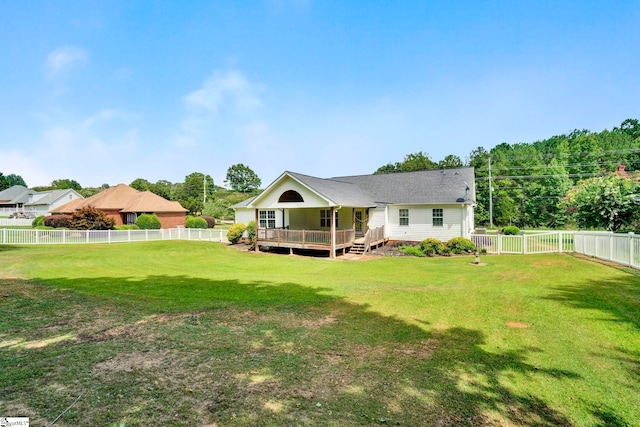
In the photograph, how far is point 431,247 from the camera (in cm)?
1872

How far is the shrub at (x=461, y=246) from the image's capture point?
1844 centimetres

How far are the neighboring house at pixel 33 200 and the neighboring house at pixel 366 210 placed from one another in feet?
135

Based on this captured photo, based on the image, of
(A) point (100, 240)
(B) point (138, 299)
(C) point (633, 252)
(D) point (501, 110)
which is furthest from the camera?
(D) point (501, 110)

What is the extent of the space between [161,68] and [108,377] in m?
19.7

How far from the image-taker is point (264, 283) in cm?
1027

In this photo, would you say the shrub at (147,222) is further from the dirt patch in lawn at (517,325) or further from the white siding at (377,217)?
the dirt patch in lawn at (517,325)

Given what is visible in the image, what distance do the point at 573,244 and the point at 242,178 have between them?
282 feet

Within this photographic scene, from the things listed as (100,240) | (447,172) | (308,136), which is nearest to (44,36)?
(100,240)

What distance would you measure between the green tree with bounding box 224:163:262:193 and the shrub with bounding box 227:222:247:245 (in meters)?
69.0

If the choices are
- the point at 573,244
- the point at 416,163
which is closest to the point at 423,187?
the point at 573,244

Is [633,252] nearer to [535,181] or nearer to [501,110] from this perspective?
[501,110]

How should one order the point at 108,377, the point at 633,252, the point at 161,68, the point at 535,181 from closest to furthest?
the point at 108,377 < the point at 633,252 < the point at 161,68 < the point at 535,181

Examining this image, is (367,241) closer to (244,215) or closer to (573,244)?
(573,244)

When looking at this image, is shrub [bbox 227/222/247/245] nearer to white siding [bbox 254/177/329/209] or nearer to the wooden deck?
the wooden deck
